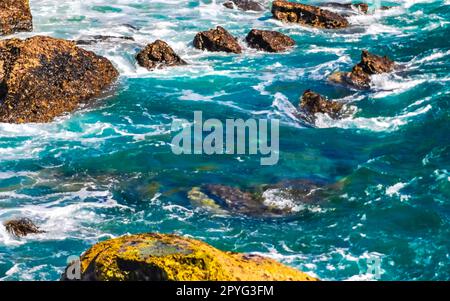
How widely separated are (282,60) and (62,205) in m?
12.1

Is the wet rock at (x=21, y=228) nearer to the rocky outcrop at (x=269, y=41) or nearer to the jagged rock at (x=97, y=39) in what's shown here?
the jagged rock at (x=97, y=39)

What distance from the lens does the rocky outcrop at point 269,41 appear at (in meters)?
25.1

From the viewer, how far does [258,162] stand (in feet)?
53.1

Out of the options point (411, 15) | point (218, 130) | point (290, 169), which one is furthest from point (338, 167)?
point (411, 15)

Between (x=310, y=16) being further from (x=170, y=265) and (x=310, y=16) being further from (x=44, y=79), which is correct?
(x=170, y=265)

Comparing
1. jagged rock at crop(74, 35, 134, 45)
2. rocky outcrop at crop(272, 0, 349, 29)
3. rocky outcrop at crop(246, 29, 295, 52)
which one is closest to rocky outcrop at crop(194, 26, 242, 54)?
rocky outcrop at crop(246, 29, 295, 52)

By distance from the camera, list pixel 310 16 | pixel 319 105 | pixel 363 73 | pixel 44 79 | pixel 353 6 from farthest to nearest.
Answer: pixel 353 6 → pixel 310 16 → pixel 363 73 → pixel 44 79 → pixel 319 105

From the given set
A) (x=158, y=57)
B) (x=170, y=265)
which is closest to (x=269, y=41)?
(x=158, y=57)

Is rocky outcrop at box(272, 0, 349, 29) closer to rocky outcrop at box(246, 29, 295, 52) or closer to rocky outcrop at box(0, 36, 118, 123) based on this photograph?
rocky outcrop at box(246, 29, 295, 52)

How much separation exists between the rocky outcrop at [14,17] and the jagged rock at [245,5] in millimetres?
9714

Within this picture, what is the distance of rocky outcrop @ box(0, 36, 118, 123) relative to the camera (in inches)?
733

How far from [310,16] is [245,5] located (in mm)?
4627

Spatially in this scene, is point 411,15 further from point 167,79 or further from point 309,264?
point 309,264

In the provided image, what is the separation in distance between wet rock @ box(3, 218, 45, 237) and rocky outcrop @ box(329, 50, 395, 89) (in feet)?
37.0
